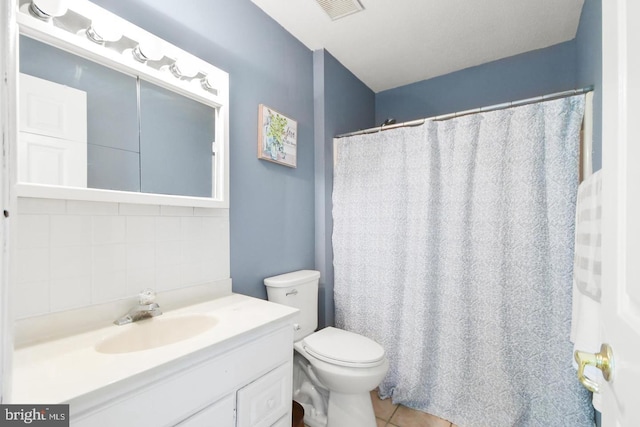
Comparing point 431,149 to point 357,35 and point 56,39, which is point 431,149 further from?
point 56,39

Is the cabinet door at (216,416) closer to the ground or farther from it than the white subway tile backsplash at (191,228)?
closer to the ground

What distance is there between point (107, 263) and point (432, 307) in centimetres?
167

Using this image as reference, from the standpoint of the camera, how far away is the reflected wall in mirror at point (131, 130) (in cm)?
89

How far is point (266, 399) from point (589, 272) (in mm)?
1268

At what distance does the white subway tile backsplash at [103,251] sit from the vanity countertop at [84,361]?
0.46 feet

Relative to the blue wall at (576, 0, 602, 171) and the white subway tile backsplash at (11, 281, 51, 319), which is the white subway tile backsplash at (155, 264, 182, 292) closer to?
the white subway tile backsplash at (11, 281, 51, 319)

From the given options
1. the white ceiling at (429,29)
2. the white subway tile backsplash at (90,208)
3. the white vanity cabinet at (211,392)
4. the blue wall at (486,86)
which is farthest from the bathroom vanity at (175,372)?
the blue wall at (486,86)

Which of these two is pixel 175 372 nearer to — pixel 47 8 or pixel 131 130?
pixel 131 130

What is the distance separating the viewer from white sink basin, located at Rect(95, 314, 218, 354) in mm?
927

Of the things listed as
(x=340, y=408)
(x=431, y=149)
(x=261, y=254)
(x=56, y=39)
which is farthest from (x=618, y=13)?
(x=340, y=408)

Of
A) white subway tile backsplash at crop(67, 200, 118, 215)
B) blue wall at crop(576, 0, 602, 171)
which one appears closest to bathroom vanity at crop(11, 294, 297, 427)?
white subway tile backsplash at crop(67, 200, 118, 215)

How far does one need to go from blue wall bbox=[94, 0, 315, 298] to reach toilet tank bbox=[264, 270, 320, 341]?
8 cm

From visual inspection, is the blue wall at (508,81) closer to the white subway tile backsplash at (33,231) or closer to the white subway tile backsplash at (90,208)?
→ the white subway tile backsplash at (90,208)

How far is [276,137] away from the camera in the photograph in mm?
1685
